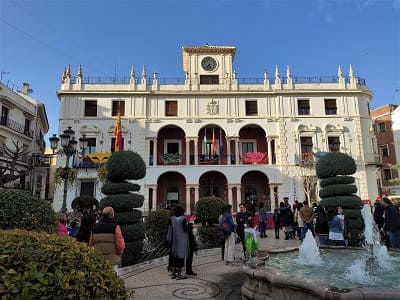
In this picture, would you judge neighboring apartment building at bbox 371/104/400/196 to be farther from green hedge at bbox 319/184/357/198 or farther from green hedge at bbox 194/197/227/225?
green hedge at bbox 194/197/227/225

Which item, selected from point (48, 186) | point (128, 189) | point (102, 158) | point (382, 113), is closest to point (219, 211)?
point (128, 189)

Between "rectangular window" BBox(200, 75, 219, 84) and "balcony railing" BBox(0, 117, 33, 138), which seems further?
"rectangular window" BBox(200, 75, 219, 84)

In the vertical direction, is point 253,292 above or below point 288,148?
below

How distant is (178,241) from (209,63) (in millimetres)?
25309

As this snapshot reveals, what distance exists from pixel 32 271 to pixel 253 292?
3.69 meters

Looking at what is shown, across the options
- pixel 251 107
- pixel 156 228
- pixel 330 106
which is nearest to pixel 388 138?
pixel 330 106

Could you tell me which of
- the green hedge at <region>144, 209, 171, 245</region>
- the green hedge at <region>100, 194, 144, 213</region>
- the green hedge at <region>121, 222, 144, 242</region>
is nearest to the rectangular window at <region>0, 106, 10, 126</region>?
the green hedge at <region>144, 209, 171, 245</region>

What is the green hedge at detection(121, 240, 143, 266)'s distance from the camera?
902 cm

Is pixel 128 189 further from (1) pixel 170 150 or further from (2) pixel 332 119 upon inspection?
(2) pixel 332 119

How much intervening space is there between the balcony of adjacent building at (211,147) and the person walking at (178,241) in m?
20.3

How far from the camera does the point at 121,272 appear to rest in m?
7.83

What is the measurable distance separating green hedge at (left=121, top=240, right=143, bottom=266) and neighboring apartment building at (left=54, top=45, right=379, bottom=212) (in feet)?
57.9

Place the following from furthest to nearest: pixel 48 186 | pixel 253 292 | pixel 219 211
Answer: pixel 48 186 → pixel 219 211 → pixel 253 292

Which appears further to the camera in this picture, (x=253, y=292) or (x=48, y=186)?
(x=48, y=186)
